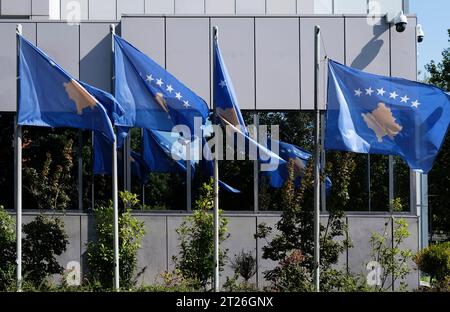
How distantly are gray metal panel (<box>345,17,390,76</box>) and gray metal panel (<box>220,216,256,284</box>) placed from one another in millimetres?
4314

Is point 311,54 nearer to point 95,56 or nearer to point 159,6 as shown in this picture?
point 159,6

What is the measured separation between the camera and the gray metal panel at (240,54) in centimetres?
1684

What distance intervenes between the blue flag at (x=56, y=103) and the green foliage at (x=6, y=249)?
2.83m

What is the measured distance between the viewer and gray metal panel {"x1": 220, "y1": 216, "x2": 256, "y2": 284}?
647 inches

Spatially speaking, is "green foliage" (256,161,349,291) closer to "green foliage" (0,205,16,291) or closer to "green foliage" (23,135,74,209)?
"green foliage" (23,135,74,209)

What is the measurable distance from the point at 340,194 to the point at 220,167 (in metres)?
3.23

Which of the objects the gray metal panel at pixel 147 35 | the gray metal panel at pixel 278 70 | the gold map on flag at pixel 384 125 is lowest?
the gold map on flag at pixel 384 125

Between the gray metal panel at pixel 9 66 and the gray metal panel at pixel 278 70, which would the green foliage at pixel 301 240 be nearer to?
the gray metal panel at pixel 278 70

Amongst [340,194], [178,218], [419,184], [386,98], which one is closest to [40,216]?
[178,218]

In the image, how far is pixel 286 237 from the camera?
14.6 metres

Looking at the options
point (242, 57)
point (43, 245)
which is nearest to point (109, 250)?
point (43, 245)

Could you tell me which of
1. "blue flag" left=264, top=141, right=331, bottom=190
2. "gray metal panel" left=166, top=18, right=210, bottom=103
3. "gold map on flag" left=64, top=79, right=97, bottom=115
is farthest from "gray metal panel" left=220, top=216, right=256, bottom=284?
"gold map on flag" left=64, top=79, right=97, bottom=115

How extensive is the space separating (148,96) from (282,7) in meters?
6.34

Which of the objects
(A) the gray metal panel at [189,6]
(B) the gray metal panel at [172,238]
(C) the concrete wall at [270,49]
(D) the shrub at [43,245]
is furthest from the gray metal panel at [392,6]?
(D) the shrub at [43,245]
